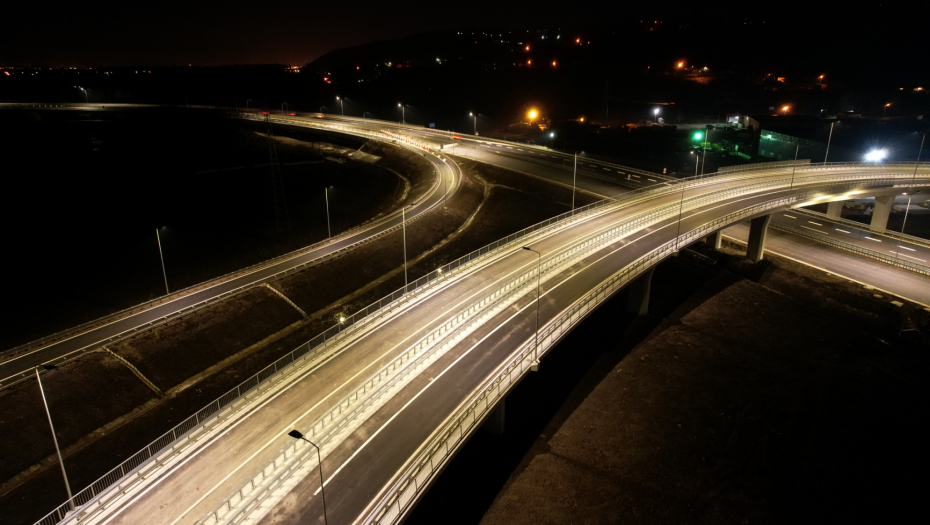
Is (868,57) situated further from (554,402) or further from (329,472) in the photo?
(329,472)

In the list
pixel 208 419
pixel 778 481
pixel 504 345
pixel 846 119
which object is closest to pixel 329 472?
pixel 208 419

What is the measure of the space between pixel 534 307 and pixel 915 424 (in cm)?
2417

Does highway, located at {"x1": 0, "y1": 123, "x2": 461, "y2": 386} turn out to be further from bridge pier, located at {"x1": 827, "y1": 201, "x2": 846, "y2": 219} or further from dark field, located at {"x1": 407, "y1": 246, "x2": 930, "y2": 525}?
bridge pier, located at {"x1": 827, "y1": 201, "x2": 846, "y2": 219}

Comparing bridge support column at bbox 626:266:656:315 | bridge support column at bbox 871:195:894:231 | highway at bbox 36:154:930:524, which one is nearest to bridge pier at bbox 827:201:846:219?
bridge support column at bbox 871:195:894:231

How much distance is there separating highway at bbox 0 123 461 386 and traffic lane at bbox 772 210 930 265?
44605 mm

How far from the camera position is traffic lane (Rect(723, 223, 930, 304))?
4425 cm

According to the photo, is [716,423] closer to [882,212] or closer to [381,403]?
[381,403]

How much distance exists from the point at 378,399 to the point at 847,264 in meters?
49.4

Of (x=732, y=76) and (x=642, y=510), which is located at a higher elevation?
(x=732, y=76)

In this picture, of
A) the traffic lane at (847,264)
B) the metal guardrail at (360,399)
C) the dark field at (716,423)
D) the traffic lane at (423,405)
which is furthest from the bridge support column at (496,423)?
the traffic lane at (847,264)

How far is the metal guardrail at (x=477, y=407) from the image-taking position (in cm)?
1733

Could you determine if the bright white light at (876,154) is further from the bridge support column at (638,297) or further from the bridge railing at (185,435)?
the bridge railing at (185,435)

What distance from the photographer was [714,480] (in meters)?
26.5

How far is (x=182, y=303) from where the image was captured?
1516 inches
